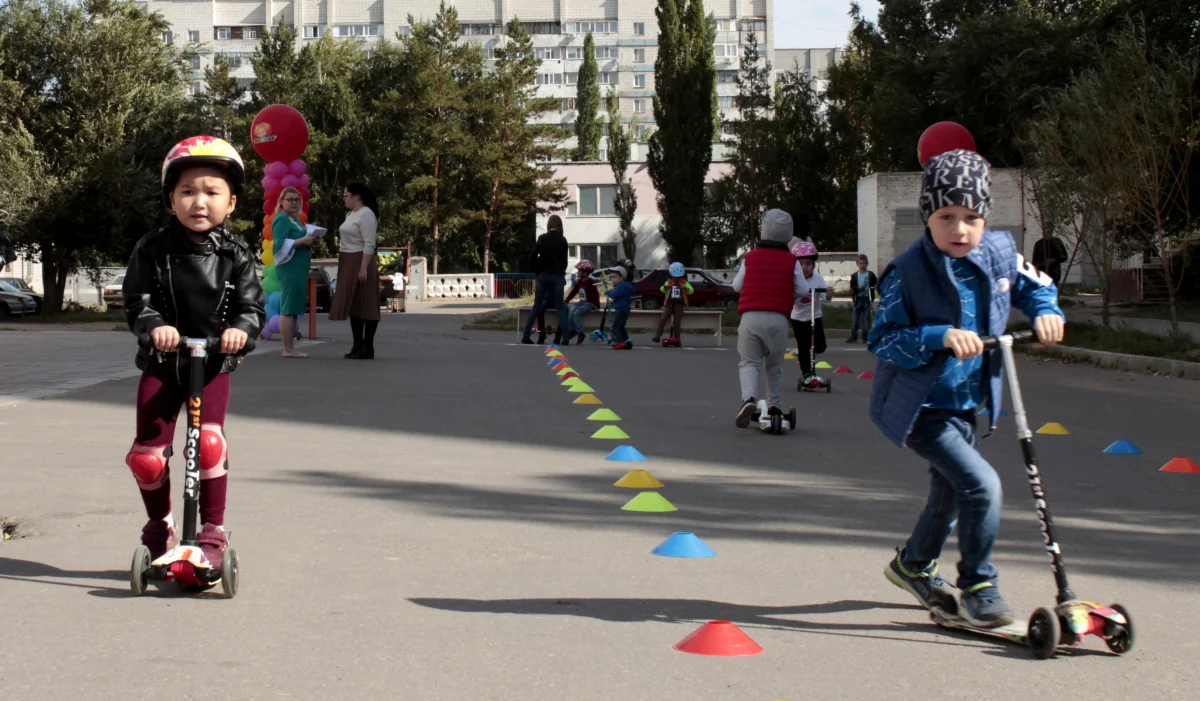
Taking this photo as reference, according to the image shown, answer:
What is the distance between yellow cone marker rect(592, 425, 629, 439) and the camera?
30.8 ft

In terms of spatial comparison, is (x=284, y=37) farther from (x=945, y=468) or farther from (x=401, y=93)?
(x=945, y=468)

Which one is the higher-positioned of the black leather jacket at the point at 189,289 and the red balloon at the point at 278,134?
the red balloon at the point at 278,134

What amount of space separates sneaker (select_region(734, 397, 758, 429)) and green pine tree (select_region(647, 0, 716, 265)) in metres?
46.3

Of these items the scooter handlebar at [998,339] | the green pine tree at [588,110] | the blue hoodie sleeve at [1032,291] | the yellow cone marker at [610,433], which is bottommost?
the yellow cone marker at [610,433]

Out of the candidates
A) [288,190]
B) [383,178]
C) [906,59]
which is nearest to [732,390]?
[288,190]

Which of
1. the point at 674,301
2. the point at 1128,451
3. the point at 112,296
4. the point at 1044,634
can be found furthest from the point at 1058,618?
the point at 112,296

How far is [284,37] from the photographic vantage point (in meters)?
66.9

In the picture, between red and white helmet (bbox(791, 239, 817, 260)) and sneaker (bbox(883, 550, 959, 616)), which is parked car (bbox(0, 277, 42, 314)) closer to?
red and white helmet (bbox(791, 239, 817, 260))

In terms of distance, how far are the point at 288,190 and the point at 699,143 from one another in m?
40.9

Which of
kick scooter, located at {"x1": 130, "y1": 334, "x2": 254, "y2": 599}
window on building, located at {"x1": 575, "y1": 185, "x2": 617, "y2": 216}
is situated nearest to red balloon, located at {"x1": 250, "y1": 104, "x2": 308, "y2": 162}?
kick scooter, located at {"x1": 130, "y1": 334, "x2": 254, "y2": 599}

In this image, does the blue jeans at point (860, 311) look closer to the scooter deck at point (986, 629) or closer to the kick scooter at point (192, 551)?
the scooter deck at point (986, 629)

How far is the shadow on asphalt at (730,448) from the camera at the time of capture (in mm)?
6270

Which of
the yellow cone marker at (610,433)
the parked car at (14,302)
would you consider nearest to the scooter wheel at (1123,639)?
the yellow cone marker at (610,433)

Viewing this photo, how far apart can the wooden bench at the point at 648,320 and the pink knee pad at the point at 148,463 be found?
669 inches
